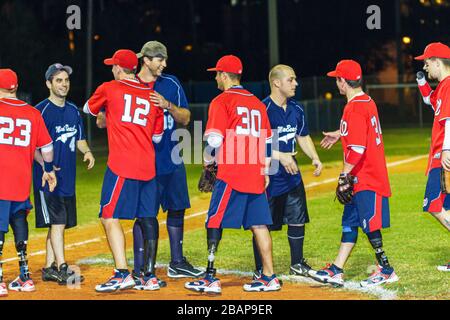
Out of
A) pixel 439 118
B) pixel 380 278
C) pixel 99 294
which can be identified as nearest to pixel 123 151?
pixel 99 294

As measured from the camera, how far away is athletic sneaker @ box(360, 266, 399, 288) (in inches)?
432

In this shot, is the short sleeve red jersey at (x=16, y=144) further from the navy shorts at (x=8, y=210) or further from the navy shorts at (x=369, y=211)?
the navy shorts at (x=369, y=211)

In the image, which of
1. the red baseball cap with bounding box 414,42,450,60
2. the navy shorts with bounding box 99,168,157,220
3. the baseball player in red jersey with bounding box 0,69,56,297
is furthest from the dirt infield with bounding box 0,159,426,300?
the red baseball cap with bounding box 414,42,450,60

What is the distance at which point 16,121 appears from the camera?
10812mm

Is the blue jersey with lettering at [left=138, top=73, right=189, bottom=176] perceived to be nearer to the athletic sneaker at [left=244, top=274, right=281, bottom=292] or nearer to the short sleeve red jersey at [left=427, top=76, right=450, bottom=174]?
the athletic sneaker at [left=244, top=274, right=281, bottom=292]

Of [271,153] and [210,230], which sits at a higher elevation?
[271,153]

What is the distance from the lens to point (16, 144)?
10.8 meters

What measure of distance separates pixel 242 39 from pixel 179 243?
47739mm

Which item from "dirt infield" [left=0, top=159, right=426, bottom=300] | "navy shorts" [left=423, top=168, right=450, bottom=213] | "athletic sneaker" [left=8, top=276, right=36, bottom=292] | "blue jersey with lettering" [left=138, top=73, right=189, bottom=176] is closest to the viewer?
"dirt infield" [left=0, top=159, right=426, bottom=300]

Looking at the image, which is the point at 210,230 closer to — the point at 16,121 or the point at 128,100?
the point at 128,100

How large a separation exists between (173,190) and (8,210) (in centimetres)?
194

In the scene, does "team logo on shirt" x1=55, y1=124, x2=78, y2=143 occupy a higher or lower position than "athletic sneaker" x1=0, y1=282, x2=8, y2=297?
higher

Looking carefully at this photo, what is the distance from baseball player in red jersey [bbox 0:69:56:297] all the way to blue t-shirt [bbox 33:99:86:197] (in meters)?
0.56

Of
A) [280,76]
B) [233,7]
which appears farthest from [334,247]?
[233,7]
